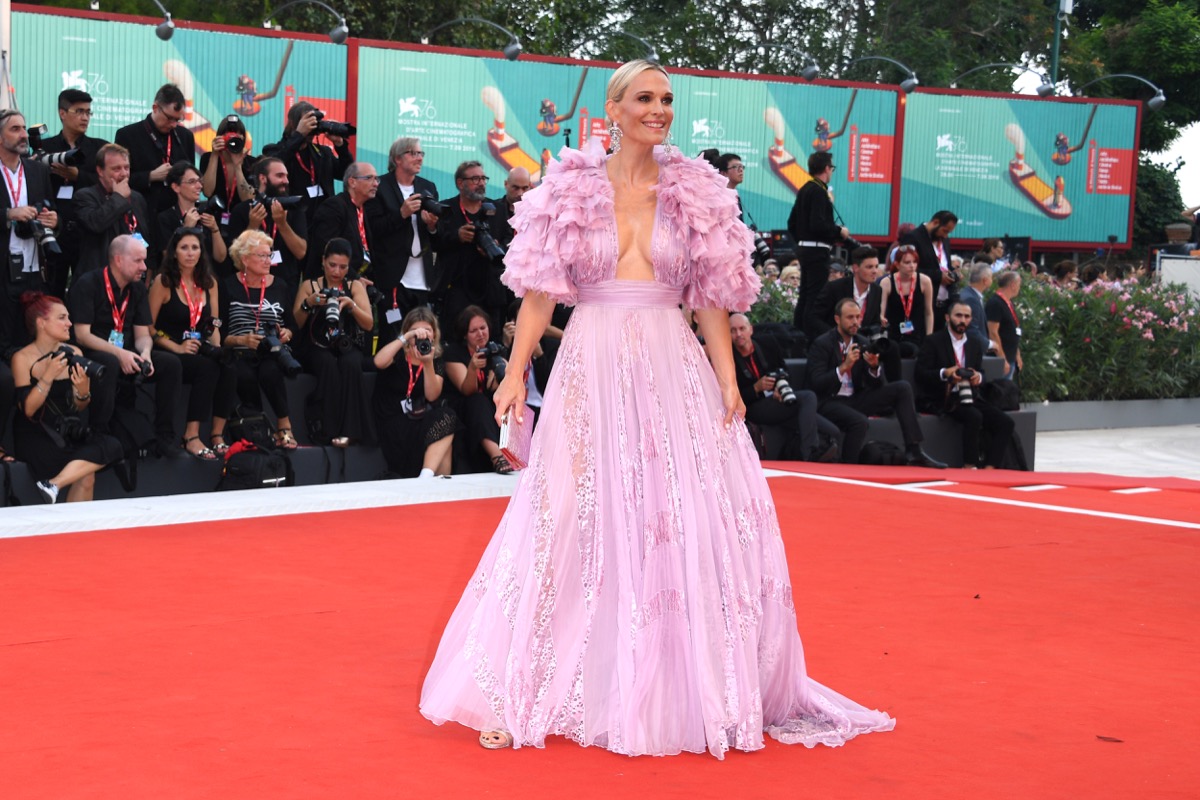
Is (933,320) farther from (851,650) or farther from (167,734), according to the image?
(167,734)

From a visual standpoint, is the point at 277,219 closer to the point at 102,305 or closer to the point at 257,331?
the point at 257,331

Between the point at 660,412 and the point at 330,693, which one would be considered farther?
the point at 330,693

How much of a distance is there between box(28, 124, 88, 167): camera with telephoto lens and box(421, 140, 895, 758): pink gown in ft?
16.8

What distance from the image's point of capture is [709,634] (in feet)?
11.9

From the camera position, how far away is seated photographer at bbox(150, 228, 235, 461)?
7934mm

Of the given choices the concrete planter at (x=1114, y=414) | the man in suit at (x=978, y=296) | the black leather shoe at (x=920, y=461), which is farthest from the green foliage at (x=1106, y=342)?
the black leather shoe at (x=920, y=461)

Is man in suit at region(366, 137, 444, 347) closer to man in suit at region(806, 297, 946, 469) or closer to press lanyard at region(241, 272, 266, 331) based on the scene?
press lanyard at region(241, 272, 266, 331)

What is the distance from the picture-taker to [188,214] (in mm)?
8477

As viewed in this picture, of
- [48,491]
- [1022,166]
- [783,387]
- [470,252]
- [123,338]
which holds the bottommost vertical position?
[48,491]

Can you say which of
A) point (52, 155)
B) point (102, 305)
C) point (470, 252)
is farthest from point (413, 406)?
point (52, 155)

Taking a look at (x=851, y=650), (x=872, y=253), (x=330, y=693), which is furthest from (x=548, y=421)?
(x=872, y=253)

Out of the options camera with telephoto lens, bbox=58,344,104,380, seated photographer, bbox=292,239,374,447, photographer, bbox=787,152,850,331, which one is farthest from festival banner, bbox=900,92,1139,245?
camera with telephoto lens, bbox=58,344,104,380

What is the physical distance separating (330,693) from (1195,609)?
10.3 ft

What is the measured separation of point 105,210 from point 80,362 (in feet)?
3.63
